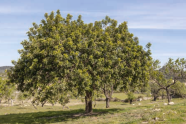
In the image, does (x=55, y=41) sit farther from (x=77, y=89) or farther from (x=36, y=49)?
(x=77, y=89)

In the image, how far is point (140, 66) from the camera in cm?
2700

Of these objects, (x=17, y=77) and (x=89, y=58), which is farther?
(x=17, y=77)

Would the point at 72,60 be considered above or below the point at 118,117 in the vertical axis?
above

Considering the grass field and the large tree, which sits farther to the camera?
the large tree

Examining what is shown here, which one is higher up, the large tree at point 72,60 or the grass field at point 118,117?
the large tree at point 72,60

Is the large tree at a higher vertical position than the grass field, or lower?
higher

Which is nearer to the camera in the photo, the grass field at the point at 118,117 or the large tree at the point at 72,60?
the grass field at the point at 118,117

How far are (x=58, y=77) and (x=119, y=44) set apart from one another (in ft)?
34.1

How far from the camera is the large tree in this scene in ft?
69.0

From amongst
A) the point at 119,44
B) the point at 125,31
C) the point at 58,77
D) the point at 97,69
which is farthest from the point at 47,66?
the point at 125,31

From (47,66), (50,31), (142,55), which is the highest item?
(50,31)

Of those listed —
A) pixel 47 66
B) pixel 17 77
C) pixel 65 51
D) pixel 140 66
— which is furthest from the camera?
pixel 140 66

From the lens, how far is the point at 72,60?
70.9 feet

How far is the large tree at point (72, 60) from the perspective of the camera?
21.0 metres
